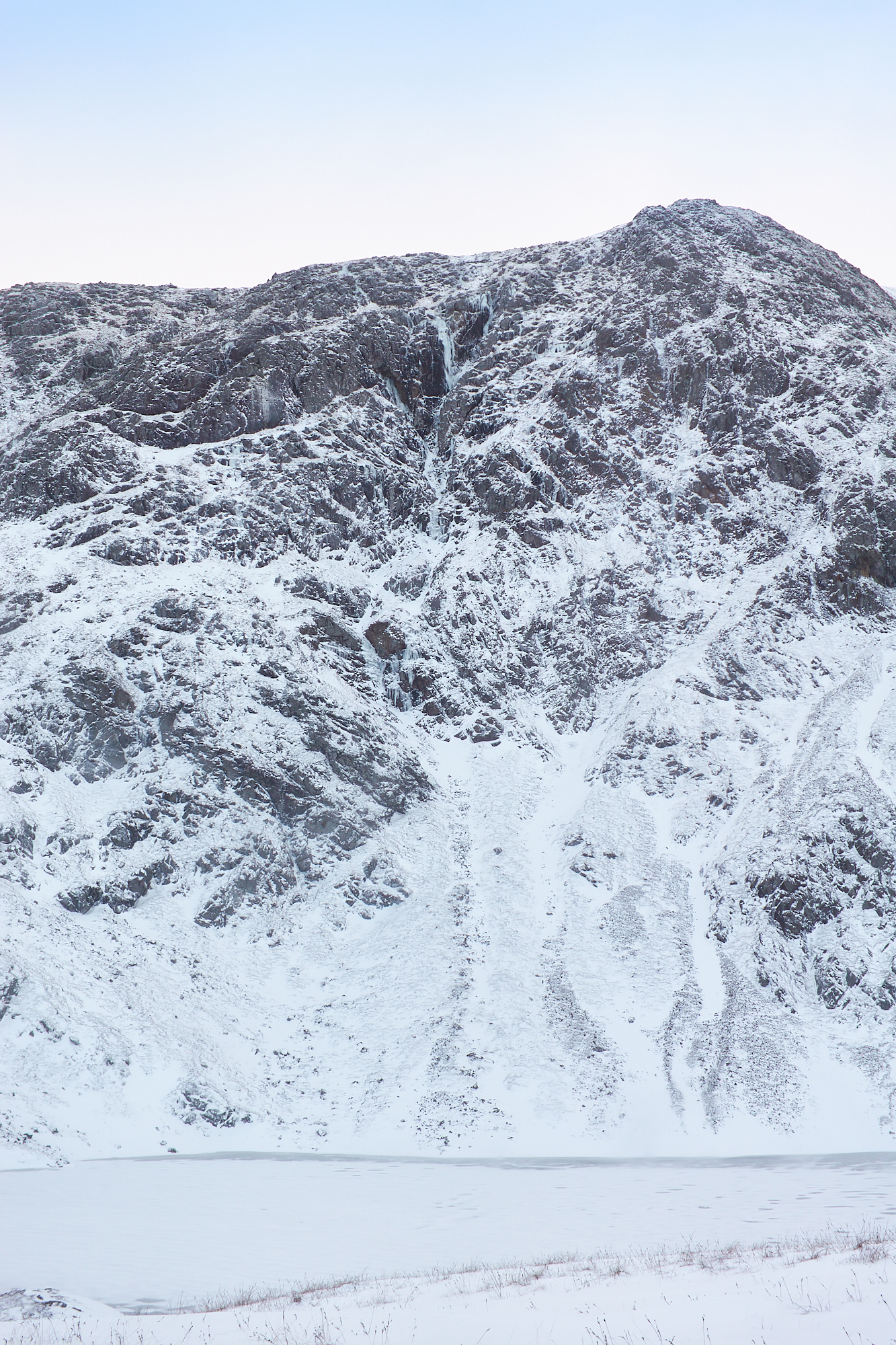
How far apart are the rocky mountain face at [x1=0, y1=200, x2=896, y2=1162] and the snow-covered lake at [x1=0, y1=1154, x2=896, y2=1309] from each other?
4.49 metres

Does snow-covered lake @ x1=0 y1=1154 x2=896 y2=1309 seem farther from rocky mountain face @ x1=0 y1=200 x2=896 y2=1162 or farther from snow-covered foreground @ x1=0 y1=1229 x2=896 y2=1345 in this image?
rocky mountain face @ x1=0 y1=200 x2=896 y2=1162

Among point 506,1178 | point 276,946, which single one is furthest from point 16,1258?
point 276,946

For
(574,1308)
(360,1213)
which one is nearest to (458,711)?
(360,1213)

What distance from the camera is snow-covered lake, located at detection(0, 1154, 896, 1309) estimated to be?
14.5 metres

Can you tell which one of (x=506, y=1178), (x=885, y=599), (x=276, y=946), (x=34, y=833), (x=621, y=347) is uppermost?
(x=621, y=347)

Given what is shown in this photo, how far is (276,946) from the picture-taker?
38656 millimetres

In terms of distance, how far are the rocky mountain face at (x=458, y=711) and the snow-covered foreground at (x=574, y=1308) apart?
18854 mm

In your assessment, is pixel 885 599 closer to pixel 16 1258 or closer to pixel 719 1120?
pixel 719 1120

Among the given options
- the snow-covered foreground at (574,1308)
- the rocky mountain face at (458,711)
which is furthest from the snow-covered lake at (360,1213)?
the rocky mountain face at (458,711)

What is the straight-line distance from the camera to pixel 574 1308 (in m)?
9.13

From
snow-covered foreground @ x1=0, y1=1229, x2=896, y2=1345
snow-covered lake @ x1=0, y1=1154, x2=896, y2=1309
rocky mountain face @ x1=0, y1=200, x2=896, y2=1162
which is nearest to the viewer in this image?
snow-covered foreground @ x1=0, y1=1229, x2=896, y2=1345

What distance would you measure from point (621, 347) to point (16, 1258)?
7220cm

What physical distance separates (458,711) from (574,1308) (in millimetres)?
43888

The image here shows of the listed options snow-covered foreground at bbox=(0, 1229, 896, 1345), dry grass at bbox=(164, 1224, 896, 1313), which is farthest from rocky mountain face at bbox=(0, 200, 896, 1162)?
snow-covered foreground at bbox=(0, 1229, 896, 1345)
